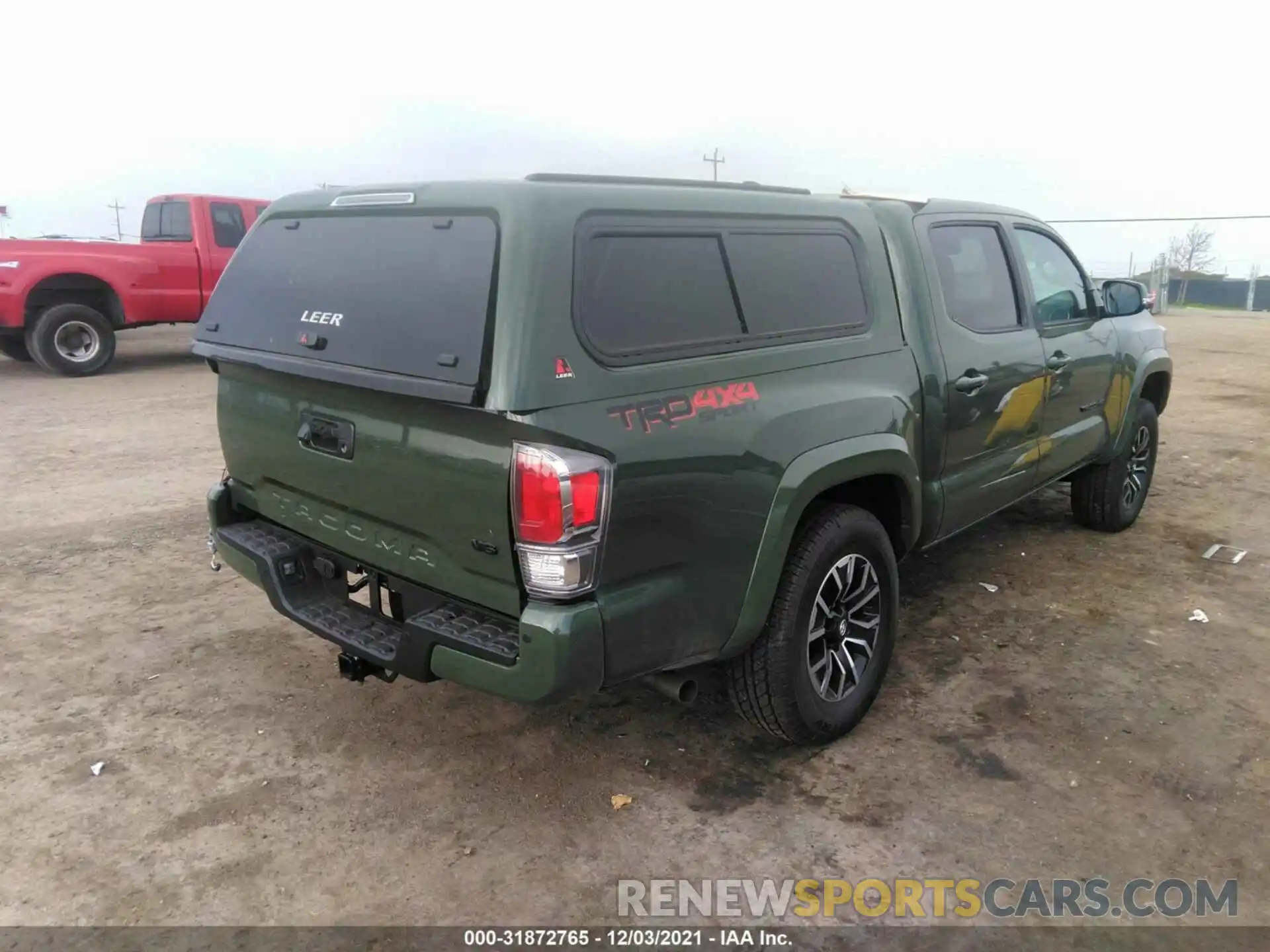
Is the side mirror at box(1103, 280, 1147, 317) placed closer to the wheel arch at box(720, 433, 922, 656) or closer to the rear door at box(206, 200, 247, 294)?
the wheel arch at box(720, 433, 922, 656)

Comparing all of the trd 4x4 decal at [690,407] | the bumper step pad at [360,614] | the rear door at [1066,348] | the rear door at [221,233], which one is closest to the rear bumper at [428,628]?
the bumper step pad at [360,614]

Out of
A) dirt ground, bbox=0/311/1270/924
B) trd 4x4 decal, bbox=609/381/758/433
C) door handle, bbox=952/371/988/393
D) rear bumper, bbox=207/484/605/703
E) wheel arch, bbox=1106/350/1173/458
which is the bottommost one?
dirt ground, bbox=0/311/1270/924

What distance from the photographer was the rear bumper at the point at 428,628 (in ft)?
8.11

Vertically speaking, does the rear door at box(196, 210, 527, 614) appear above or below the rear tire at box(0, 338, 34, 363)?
above

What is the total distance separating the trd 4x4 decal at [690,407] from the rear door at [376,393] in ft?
1.10

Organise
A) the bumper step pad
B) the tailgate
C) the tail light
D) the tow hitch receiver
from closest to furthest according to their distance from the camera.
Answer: the tail light
the tailgate
the bumper step pad
the tow hitch receiver

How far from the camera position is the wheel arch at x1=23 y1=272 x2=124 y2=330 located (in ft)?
36.6

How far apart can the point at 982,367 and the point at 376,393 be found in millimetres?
Answer: 2577

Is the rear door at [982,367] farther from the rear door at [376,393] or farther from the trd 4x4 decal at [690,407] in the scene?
the rear door at [376,393]

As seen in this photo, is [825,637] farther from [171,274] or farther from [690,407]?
[171,274]

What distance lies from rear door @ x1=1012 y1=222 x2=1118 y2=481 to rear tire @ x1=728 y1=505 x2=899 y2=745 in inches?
63.4

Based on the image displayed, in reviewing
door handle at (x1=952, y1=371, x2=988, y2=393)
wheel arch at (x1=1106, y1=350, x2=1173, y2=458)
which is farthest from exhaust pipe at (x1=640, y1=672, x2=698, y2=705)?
wheel arch at (x1=1106, y1=350, x2=1173, y2=458)

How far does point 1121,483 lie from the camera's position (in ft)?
18.2

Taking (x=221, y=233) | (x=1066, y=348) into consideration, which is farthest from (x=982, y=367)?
(x=221, y=233)
